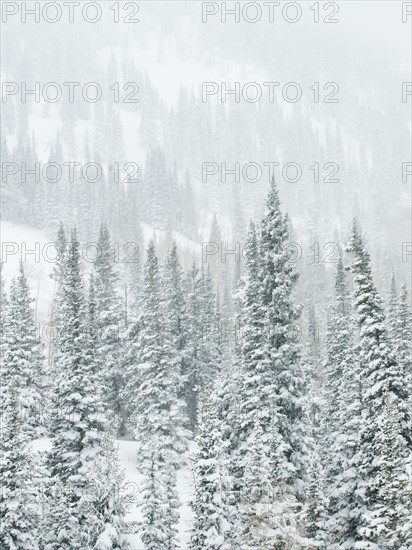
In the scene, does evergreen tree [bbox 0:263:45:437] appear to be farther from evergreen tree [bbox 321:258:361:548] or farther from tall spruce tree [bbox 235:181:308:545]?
evergreen tree [bbox 321:258:361:548]

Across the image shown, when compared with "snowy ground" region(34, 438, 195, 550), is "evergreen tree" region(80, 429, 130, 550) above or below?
above

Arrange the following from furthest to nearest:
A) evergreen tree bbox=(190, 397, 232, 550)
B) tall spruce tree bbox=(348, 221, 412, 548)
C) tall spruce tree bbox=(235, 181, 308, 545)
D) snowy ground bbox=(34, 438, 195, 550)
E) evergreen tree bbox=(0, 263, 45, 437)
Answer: evergreen tree bbox=(0, 263, 45, 437), snowy ground bbox=(34, 438, 195, 550), tall spruce tree bbox=(235, 181, 308, 545), tall spruce tree bbox=(348, 221, 412, 548), evergreen tree bbox=(190, 397, 232, 550)

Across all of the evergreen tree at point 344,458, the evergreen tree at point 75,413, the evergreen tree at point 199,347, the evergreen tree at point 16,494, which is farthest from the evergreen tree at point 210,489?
the evergreen tree at point 199,347

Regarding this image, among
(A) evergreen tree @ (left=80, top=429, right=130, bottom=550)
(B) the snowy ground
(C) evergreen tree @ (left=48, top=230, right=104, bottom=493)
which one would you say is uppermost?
(C) evergreen tree @ (left=48, top=230, right=104, bottom=493)

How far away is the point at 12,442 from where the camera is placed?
2495 cm

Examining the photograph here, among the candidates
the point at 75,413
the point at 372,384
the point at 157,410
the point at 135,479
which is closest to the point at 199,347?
the point at 157,410

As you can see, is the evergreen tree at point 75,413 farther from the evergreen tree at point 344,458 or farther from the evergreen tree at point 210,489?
the evergreen tree at point 344,458

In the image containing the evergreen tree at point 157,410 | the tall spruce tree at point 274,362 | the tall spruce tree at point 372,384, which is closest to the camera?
the tall spruce tree at point 372,384

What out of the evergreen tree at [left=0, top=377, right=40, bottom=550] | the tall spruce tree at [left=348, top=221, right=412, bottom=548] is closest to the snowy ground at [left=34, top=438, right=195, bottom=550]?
the evergreen tree at [left=0, top=377, right=40, bottom=550]

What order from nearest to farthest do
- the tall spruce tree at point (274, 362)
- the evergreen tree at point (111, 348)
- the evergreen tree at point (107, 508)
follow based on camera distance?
the evergreen tree at point (107, 508), the tall spruce tree at point (274, 362), the evergreen tree at point (111, 348)

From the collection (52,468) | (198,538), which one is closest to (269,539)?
(198,538)

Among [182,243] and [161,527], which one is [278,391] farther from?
[182,243]

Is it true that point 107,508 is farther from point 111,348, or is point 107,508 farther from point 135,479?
point 111,348

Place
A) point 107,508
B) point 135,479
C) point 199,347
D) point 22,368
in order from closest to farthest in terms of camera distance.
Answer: point 107,508
point 135,479
point 22,368
point 199,347
